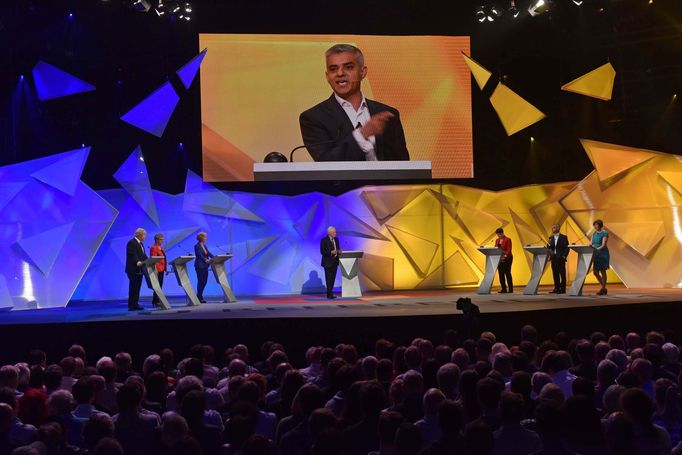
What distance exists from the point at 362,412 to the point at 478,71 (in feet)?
41.5

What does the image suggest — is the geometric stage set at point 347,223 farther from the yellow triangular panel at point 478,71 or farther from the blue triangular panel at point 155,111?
the yellow triangular panel at point 478,71

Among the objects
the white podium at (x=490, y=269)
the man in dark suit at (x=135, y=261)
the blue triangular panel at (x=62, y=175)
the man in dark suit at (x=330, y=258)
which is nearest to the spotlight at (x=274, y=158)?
the man in dark suit at (x=330, y=258)

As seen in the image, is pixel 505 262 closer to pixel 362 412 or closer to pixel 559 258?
pixel 559 258

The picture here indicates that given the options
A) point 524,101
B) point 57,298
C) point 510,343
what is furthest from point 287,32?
point 510,343

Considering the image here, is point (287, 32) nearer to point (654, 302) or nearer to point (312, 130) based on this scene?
point (312, 130)

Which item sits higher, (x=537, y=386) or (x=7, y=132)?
(x=7, y=132)

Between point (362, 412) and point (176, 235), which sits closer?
point (362, 412)

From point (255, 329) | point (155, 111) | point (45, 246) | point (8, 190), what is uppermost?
point (155, 111)

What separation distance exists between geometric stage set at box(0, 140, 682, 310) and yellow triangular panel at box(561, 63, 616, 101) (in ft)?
3.71

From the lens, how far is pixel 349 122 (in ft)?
47.0

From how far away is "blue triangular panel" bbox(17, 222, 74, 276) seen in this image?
42.0 feet

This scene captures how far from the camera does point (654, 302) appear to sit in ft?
33.1

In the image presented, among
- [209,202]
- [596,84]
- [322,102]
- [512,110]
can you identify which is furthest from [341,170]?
[596,84]

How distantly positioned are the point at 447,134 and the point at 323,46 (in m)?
3.13
